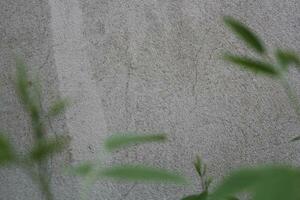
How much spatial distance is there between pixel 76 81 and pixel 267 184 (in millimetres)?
1589

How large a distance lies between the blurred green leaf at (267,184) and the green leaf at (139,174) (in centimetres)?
4

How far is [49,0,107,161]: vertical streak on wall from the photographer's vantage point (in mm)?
1735

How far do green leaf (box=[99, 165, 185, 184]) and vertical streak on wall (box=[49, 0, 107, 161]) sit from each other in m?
1.42

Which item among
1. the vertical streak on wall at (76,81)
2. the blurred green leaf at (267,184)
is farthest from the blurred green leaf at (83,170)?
the vertical streak on wall at (76,81)

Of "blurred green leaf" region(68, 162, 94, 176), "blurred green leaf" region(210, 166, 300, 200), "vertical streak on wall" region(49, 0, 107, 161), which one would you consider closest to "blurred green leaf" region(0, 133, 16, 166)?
"blurred green leaf" region(68, 162, 94, 176)

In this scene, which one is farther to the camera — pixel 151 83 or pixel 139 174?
pixel 151 83

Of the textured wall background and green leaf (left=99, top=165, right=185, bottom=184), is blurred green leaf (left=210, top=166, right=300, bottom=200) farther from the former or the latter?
the textured wall background

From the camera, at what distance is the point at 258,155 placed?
1.72m

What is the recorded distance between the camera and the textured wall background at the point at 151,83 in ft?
5.65

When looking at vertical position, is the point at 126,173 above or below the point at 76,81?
above

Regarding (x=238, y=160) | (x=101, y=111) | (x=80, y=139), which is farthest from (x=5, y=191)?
(x=238, y=160)

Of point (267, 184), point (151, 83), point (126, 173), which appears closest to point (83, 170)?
point (126, 173)

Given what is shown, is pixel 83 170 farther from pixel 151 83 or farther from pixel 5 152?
pixel 151 83

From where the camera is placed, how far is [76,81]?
5.82 feet
